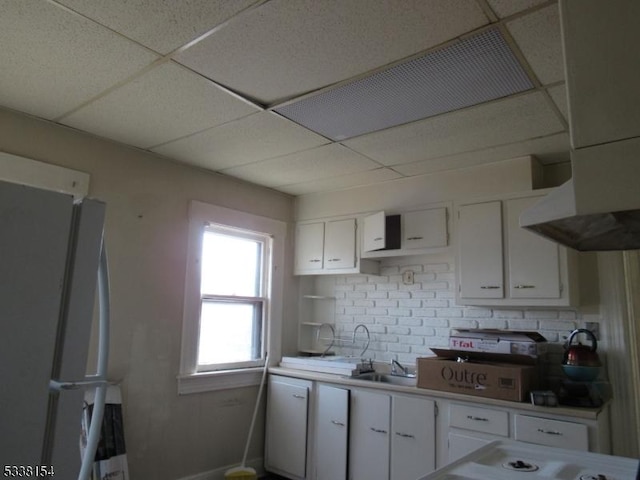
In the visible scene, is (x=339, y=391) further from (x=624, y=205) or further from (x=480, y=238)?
(x=624, y=205)

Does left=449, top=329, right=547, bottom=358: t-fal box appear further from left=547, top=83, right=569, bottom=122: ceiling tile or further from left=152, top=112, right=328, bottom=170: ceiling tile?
left=152, top=112, right=328, bottom=170: ceiling tile

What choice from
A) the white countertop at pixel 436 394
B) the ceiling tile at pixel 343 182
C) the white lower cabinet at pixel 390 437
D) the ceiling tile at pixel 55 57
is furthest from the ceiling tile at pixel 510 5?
the white lower cabinet at pixel 390 437

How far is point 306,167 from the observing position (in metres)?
3.78

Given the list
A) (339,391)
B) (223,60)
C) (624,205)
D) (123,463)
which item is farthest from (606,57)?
(123,463)

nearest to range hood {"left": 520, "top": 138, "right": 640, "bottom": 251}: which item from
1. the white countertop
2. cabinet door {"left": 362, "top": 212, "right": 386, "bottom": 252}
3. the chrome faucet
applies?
the white countertop

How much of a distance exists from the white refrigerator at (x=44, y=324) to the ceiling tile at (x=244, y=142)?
1.76 m

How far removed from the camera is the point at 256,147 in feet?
11.0

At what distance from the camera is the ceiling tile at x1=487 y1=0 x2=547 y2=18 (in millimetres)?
1757

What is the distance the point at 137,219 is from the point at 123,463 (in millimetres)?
A: 1672

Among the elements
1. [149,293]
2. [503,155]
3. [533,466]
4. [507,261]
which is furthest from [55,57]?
[507,261]

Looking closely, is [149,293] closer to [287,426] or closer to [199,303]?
[199,303]

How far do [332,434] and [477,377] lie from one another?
1.28 metres

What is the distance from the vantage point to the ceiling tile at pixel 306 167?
346 cm

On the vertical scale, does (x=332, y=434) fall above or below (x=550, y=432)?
below
